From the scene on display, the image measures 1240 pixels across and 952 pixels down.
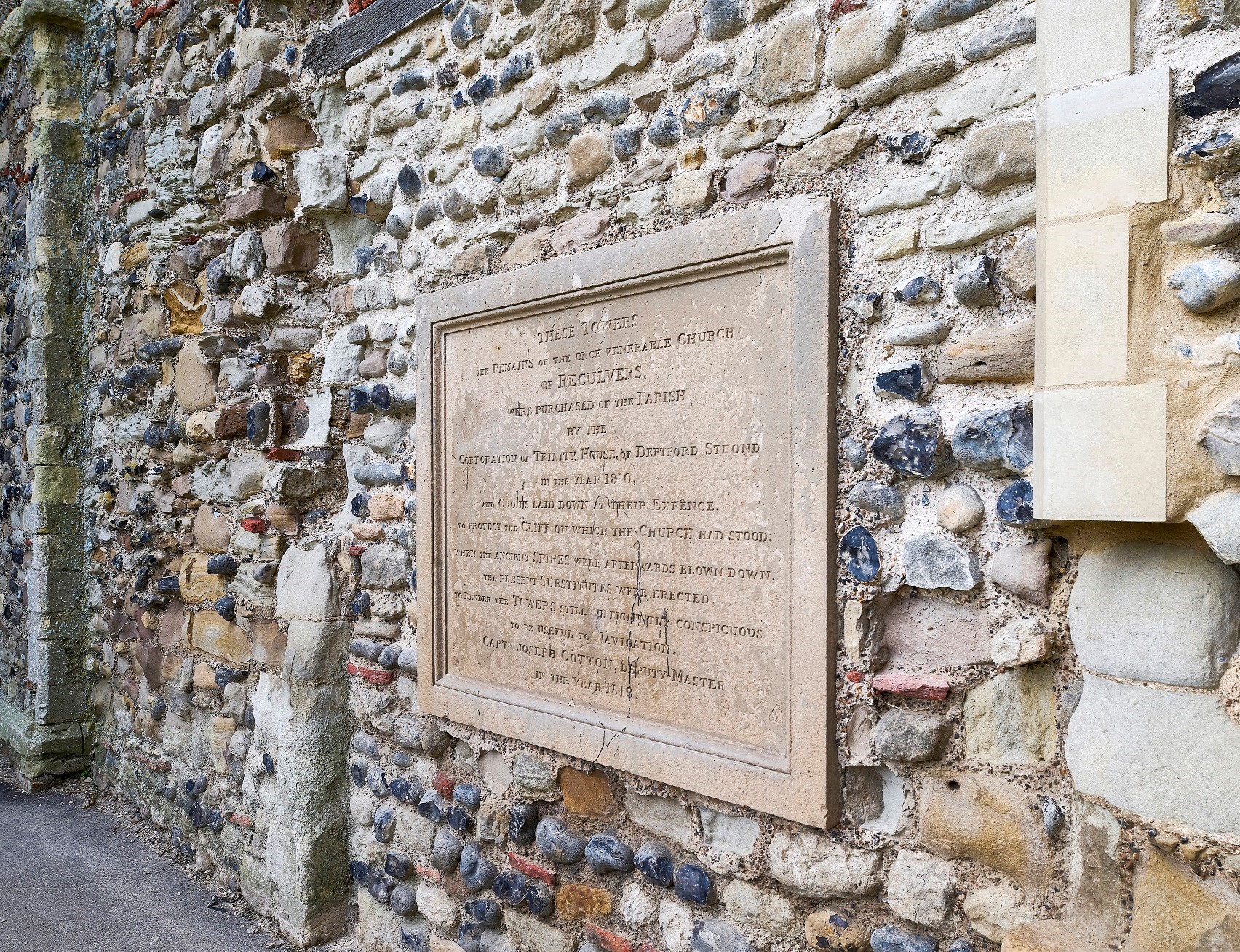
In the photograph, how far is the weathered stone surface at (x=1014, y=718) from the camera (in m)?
1.35

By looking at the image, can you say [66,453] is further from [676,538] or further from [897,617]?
[897,617]

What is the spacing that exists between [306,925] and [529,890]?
962 millimetres

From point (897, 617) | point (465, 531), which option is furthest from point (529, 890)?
point (897, 617)

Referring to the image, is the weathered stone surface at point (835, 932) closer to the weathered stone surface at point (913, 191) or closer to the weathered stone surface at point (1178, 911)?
the weathered stone surface at point (1178, 911)

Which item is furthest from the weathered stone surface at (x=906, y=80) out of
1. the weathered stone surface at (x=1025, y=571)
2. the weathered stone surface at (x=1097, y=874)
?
the weathered stone surface at (x=1097, y=874)

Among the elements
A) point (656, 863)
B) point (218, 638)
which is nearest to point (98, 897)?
point (218, 638)

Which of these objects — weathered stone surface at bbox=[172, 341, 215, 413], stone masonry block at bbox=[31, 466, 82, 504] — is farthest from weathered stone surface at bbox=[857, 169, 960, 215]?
stone masonry block at bbox=[31, 466, 82, 504]

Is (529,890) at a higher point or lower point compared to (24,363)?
lower

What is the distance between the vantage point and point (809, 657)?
156 centimetres

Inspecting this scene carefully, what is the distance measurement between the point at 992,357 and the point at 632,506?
0.81m

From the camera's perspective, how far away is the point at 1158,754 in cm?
116

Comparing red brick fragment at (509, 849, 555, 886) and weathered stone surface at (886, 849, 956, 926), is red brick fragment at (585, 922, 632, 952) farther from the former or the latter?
weathered stone surface at (886, 849, 956, 926)

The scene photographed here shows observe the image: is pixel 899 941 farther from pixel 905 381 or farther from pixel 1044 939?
pixel 905 381

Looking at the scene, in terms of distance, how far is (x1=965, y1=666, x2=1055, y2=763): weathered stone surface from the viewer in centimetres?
135
